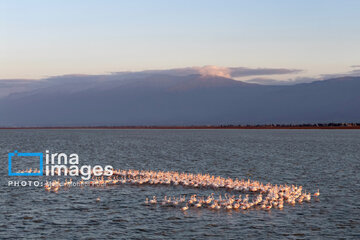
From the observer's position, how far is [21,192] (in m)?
47.1

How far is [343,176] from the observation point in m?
62.0

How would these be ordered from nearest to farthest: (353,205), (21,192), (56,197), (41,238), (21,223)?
(41,238), (21,223), (353,205), (56,197), (21,192)

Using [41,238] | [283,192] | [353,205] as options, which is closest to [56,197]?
[41,238]

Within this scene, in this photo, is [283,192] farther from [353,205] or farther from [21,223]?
[21,223]

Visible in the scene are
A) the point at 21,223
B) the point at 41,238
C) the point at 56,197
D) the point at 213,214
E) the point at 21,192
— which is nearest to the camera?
the point at 41,238

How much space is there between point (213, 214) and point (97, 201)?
11642 millimetres

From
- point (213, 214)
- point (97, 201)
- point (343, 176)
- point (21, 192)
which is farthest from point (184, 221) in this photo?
point (343, 176)

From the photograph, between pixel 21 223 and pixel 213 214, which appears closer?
pixel 21 223

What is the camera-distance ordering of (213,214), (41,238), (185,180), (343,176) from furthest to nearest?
(343,176), (185,180), (213,214), (41,238)

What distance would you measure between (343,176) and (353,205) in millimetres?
22268

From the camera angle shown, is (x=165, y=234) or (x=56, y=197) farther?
(x=56, y=197)

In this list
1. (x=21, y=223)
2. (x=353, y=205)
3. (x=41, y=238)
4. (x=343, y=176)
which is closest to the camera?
(x=41, y=238)

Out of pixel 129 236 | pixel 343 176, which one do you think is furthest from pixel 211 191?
pixel 343 176

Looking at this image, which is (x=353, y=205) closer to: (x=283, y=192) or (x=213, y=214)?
(x=283, y=192)
